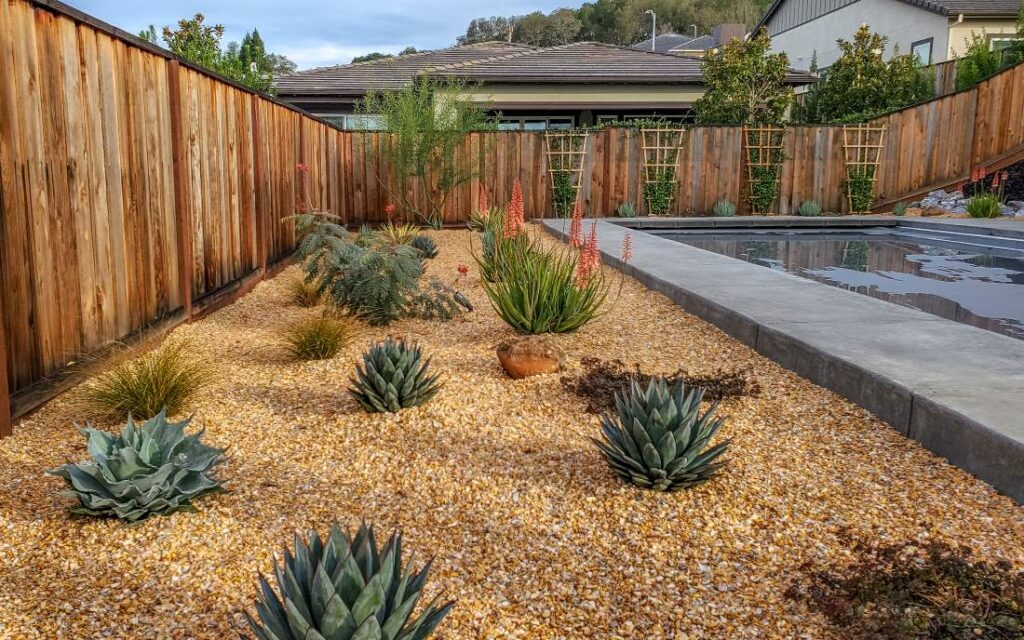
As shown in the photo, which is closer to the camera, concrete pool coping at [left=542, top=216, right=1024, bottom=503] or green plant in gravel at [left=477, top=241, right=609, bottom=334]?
concrete pool coping at [left=542, top=216, right=1024, bottom=503]

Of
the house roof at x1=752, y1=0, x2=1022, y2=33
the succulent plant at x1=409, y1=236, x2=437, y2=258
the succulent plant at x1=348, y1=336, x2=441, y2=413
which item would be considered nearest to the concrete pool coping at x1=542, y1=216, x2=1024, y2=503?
the succulent plant at x1=348, y1=336, x2=441, y2=413

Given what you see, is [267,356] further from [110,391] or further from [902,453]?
[902,453]

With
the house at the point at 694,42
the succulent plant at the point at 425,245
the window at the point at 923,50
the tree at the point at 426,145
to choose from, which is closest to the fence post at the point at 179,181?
the succulent plant at the point at 425,245

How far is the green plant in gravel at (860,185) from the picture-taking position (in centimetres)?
1565

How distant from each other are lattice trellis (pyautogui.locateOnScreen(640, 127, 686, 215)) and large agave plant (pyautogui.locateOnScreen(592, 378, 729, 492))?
12.8 m

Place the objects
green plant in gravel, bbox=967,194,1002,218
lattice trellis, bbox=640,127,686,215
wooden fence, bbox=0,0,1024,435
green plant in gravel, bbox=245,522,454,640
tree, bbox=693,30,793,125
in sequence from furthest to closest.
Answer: tree, bbox=693,30,793,125 → lattice trellis, bbox=640,127,686,215 → green plant in gravel, bbox=967,194,1002,218 → wooden fence, bbox=0,0,1024,435 → green plant in gravel, bbox=245,522,454,640

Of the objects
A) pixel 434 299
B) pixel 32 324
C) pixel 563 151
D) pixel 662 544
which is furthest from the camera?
pixel 563 151

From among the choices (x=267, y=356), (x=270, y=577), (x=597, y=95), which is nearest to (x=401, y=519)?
(x=270, y=577)

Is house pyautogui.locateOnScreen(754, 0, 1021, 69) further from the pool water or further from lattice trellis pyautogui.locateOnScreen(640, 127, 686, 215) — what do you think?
the pool water

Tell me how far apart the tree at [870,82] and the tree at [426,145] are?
9363 millimetres

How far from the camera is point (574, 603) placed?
2.22m

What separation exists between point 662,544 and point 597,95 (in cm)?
1841

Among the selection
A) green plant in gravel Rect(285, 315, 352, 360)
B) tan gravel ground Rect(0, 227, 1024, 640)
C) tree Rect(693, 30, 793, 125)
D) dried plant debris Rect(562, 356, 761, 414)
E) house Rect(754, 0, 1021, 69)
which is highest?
house Rect(754, 0, 1021, 69)

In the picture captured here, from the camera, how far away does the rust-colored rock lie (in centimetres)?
428
